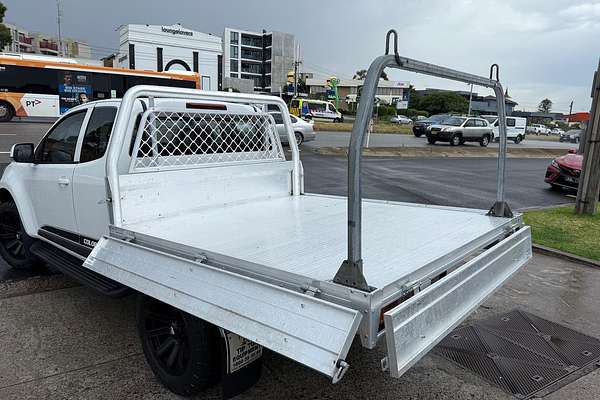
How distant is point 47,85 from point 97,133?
24149mm

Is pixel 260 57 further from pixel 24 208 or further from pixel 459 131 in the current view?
pixel 24 208

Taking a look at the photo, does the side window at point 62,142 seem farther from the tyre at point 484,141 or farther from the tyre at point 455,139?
the tyre at point 484,141

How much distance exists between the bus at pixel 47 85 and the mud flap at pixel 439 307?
26118 millimetres

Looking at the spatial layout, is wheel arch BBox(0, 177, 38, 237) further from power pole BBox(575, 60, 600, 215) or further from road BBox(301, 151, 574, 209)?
power pole BBox(575, 60, 600, 215)

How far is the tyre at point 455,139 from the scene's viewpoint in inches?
1050

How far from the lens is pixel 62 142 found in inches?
159

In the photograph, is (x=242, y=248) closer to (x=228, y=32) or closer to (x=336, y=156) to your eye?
(x=336, y=156)

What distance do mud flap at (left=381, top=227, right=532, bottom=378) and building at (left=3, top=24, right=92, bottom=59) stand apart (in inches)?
4357

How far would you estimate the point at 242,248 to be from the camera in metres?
2.61

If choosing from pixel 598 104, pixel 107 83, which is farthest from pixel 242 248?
pixel 107 83

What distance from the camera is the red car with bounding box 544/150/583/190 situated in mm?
11125

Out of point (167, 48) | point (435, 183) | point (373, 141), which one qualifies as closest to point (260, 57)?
point (167, 48)

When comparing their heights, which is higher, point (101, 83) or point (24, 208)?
point (101, 83)

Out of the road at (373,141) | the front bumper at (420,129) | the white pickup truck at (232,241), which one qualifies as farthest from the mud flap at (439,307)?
the front bumper at (420,129)
